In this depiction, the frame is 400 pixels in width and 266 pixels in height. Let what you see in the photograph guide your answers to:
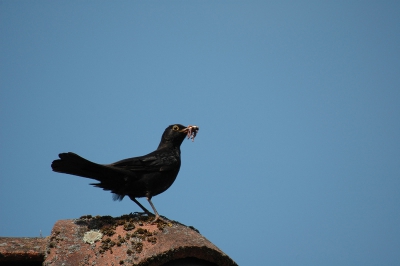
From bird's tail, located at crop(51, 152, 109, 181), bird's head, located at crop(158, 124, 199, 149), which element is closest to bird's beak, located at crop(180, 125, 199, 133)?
bird's head, located at crop(158, 124, 199, 149)

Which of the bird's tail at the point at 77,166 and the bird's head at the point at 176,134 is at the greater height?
the bird's head at the point at 176,134

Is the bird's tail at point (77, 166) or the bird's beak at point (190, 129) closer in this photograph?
the bird's tail at point (77, 166)

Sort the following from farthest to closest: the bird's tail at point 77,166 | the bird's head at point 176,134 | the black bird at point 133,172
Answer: the bird's head at point 176,134 → the black bird at point 133,172 → the bird's tail at point 77,166

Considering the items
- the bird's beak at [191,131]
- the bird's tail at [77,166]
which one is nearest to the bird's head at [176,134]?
the bird's beak at [191,131]

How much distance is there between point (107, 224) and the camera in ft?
17.5

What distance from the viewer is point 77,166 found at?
545 centimetres

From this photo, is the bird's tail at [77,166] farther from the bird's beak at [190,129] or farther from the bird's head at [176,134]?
the bird's beak at [190,129]

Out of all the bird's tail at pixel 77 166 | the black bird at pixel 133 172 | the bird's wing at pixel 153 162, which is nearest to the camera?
the bird's tail at pixel 77 166

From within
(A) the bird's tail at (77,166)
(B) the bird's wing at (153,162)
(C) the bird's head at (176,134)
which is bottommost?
(A) the bird's tail at (77,166)

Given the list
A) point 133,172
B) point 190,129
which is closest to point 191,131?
point 190,129

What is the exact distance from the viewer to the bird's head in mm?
6656

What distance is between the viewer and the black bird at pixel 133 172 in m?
5.44

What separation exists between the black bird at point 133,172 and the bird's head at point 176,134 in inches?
7.7

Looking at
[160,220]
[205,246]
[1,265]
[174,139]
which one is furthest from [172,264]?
[174,139]
